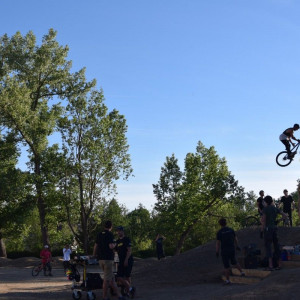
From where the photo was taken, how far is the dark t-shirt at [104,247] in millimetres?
11898

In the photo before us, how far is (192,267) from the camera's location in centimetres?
2120

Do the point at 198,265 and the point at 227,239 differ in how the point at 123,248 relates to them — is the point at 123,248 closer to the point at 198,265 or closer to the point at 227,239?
the point at 227,239

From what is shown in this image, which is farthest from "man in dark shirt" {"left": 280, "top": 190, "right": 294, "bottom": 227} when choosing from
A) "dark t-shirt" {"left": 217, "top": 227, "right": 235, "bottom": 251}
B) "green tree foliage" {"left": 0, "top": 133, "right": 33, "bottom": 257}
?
"green tree foliage" {"left": 0, "top": 133, "right": 33, "bottom": 257}

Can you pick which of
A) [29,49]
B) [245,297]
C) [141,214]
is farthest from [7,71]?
[141,214]

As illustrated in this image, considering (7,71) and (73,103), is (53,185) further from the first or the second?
(7,71)

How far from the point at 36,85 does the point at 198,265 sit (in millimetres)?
26267

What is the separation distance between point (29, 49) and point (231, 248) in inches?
1315

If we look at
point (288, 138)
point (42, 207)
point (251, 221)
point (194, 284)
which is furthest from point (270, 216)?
point (42, 207)

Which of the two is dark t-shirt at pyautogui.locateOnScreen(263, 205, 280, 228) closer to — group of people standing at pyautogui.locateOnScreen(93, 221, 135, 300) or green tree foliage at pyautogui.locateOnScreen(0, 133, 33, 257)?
group of people standing at pyautogui.locateOnScreen(93, 221, 135, 300)

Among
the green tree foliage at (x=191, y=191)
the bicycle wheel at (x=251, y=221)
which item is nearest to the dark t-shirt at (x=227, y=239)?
the bicycle wheel at (x=251, y=221)

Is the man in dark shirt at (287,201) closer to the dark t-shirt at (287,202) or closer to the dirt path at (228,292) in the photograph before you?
the dark t-shirt at (287,202)

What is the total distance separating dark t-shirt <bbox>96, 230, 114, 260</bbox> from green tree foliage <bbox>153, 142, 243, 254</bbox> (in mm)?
41723

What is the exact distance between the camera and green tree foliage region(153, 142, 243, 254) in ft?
178

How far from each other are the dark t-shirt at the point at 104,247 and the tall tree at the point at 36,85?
28.9m
